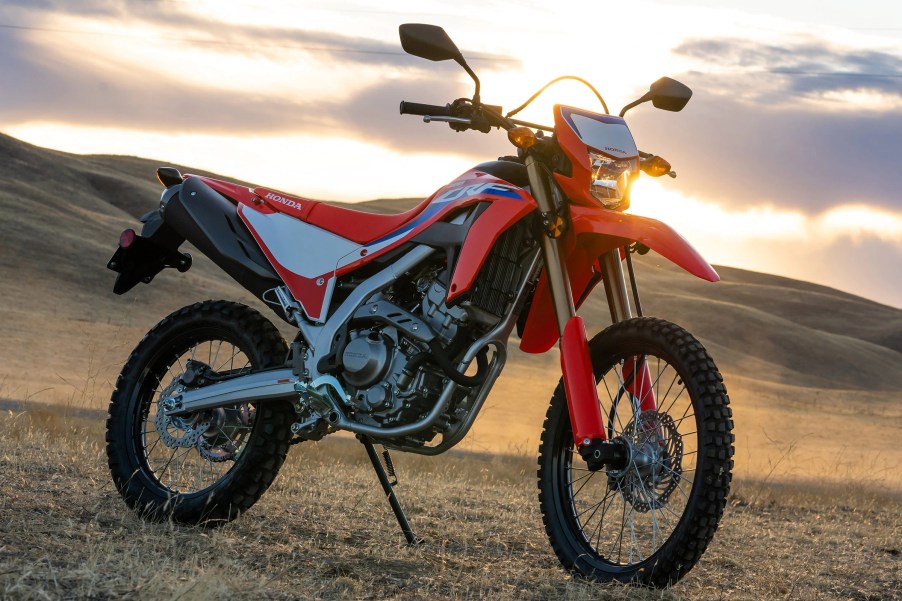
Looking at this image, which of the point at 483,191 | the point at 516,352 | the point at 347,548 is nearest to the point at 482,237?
the point at 483,191

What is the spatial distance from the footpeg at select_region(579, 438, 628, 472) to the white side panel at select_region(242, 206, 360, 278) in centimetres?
145

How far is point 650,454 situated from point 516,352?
43461 mm

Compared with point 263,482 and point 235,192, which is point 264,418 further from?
point 235,192

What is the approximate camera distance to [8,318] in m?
34.2

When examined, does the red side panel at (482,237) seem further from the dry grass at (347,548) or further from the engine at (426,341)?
the dry grass at (347,548)

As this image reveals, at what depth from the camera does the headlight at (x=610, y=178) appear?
4574 millimetres

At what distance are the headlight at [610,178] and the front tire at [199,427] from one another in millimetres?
1725

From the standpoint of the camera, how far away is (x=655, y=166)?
16.3 ft

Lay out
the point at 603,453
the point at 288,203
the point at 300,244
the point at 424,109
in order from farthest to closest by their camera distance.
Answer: the point at 288,203 → the point at 300,244 → the point at 424,109 → the point at 603,453

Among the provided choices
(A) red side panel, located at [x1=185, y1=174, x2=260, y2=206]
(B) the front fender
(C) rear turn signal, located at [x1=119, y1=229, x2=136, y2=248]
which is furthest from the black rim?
(C) rear turn signal, located at [x1=119, y1=229, x2=136, y2=248]

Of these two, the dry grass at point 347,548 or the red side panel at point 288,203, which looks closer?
the dry grass at point 347,548

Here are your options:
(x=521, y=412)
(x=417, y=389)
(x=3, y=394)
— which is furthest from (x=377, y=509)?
(x=521, y=412)

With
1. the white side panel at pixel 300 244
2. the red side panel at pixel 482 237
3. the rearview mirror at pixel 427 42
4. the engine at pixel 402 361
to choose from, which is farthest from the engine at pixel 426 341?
the rearview mirror at pixel 427 42

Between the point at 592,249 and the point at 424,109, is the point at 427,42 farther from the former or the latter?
the point at 592,249
